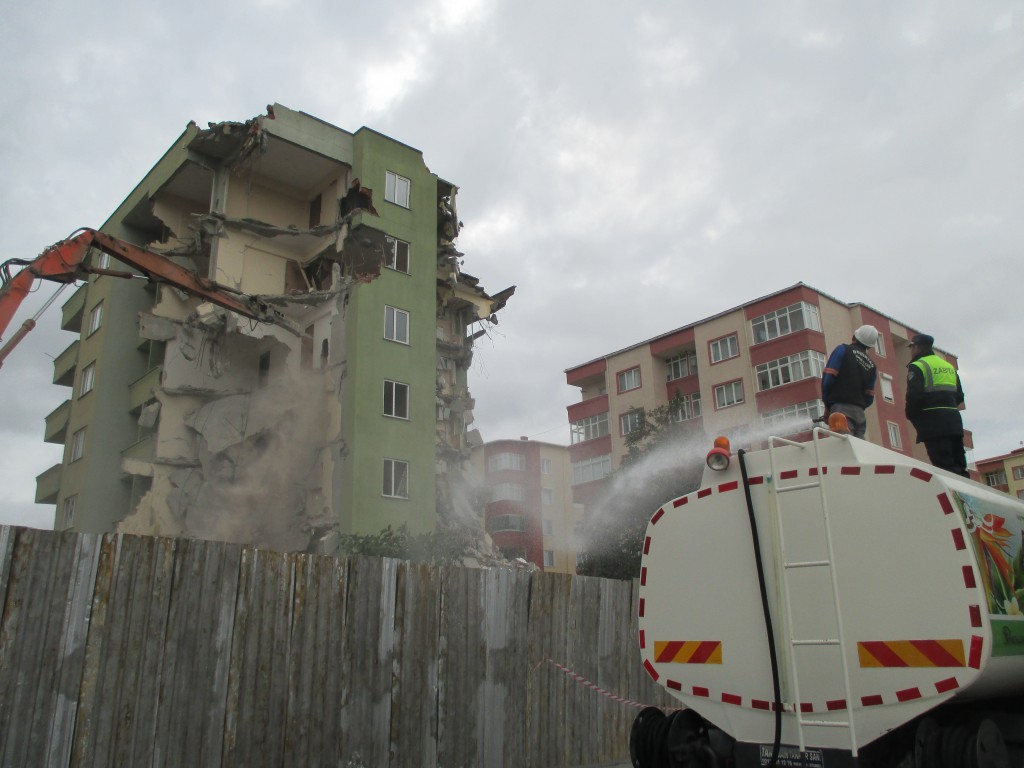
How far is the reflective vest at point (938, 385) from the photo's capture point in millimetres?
8008

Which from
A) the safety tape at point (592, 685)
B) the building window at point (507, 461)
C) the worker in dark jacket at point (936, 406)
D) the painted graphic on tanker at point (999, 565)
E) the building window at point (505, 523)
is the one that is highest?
the building window at point (507, 461)

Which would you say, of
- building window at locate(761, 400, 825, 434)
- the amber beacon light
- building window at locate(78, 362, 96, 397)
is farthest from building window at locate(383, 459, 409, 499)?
the amber beacon light

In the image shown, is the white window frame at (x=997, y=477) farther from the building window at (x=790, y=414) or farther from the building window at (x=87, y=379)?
the building window at (x=87, y=379)

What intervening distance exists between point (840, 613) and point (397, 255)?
2374cm

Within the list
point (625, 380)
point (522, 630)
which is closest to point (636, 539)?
point (625, 380)

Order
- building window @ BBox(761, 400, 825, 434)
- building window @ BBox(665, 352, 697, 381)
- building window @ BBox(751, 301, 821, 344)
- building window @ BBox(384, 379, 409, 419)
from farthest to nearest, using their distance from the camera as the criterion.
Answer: building window @ BBox(665, 352, 697, 381) < building window @ BBox(751, 301, 821, 344) < building window @ BBox(761, 400, 825, 434) < building window @ BBox(384, 379, 409, 419)

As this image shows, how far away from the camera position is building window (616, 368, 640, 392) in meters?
47.5

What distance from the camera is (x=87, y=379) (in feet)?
105

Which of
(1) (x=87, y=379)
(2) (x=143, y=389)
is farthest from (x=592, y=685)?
(1) (x=87, y=379)

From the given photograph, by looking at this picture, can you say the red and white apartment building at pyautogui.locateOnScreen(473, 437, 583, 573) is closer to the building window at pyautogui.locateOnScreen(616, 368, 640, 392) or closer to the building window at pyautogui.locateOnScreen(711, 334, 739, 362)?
the building window at pyautogui.locateOnScreen(616, 368, 640, 392)

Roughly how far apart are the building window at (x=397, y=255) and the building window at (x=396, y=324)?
1.55 metres

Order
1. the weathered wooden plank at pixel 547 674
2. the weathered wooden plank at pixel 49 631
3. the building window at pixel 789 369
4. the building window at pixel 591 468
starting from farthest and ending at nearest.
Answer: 1. the building window at pixel 591 468
2. the building window at pixel 789 369
3. the weathered wooden plank at pixel 547 674
4. the weathered wooden plank at pixel 49 631

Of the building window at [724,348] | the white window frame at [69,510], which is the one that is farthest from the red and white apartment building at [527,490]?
the white window frame at [69,510]

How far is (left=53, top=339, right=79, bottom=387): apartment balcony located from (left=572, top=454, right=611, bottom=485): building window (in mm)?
27735
